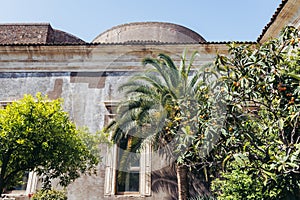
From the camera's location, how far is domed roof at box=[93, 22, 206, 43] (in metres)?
14.9

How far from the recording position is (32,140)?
748 cm

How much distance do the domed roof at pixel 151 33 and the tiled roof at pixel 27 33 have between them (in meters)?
2.88

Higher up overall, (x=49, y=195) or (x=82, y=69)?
(x=82, y=69)

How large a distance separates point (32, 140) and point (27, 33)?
32.8 ft

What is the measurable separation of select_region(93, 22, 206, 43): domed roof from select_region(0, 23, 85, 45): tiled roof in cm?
288

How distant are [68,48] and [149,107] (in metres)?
4.91

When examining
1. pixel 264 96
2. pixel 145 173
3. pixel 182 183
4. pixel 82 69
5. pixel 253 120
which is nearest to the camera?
pixel 264 96

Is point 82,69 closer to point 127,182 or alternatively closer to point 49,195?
point 127,182

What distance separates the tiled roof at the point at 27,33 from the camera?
622 inches

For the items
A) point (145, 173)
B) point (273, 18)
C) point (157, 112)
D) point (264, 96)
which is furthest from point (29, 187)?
point (273, 18)

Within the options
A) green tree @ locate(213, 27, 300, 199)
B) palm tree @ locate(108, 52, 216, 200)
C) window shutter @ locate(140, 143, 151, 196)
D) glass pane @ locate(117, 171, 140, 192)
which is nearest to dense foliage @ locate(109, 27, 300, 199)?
green tree @ locate(213, 27, 300, 199)

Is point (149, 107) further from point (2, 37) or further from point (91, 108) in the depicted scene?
point (2, 37)

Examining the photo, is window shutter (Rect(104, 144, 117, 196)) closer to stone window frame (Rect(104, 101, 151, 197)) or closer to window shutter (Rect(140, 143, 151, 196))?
stone window frame (Rect(104, 101, 151, 197))

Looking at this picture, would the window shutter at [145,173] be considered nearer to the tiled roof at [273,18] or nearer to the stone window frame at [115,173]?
the stone window frame at [115,173]
